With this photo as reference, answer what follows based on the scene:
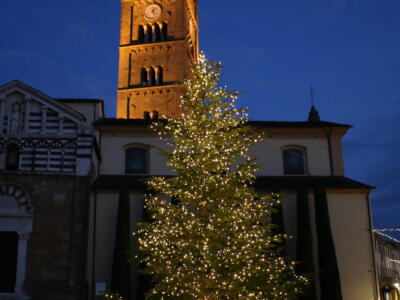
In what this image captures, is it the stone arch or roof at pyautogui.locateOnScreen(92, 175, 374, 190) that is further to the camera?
roof at pyautogui.locateOnScreen(92, 175, 374, 190)

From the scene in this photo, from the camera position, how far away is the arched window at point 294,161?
30641mm

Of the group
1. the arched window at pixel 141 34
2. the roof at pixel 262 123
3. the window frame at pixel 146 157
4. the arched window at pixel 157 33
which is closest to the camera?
the roof at pixel 262 123

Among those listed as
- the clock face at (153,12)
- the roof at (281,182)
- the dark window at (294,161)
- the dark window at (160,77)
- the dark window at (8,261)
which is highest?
the clock face at (153,12)

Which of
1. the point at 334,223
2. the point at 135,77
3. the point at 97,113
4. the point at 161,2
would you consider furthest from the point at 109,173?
the point at 161,2

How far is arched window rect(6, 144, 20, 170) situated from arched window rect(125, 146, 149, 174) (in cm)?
662

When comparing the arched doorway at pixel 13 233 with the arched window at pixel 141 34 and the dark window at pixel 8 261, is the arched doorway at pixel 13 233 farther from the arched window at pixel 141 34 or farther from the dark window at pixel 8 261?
the arched window at pixel 141 34

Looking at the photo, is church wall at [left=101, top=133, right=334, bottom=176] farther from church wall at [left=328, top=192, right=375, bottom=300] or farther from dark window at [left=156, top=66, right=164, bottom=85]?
dark window at [left=156, top=66, right=164, bottom=85]

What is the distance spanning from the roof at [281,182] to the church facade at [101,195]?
0.06 metres

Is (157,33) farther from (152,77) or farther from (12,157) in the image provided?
(12,157)

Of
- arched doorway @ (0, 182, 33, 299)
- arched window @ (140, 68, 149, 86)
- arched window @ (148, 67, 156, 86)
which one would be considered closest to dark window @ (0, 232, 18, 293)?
arched doorway @ (0, 182, 33, 299)

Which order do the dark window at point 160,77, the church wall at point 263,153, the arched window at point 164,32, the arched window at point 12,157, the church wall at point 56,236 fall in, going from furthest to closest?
the arched window at point 164,32, the dark window at point 160,77, the church wall at point 263,153, the arched window at point 12,157, the church wall at point 56,236

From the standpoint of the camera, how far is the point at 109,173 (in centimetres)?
2945

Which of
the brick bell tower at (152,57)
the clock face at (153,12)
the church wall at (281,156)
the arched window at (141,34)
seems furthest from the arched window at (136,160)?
the clock face at (153,12)

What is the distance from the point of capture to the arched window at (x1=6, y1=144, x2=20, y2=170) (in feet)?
82.5
